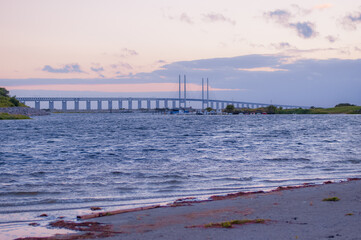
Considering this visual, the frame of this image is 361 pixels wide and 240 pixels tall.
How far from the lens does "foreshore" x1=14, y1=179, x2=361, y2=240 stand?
6379 millimetres

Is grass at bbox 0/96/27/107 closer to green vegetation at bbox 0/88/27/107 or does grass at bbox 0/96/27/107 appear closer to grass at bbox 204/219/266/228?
green vegetation at bbox 0/88/27/107

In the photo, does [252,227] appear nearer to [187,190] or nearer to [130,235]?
[130,235]

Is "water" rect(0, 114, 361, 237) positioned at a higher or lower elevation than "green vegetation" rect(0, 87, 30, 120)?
lower

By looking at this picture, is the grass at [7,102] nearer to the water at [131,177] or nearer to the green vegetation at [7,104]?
the green vegetation at [7,104]

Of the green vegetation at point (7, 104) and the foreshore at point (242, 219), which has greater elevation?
the green vegetation at point (7, 104)

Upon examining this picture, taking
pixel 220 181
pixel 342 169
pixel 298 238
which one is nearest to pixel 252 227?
pixel 298 238

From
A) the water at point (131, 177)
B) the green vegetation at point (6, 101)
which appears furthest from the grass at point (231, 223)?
the green vegetation at point (6, 101)

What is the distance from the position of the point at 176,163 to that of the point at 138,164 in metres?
1.68

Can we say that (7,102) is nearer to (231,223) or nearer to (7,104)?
(7,104)

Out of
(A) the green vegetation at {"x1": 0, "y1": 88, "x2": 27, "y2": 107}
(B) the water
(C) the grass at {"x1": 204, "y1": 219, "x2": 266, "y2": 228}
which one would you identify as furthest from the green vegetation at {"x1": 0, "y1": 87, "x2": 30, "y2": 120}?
(C) the grass at {"x1": 204, "y1": 219, "x2": 266, "y2": 228}

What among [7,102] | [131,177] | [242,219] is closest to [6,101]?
[7,102]

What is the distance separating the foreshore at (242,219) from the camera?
6379mm

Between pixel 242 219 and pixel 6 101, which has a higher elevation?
pixel 6 101

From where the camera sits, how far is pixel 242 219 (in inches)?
288
